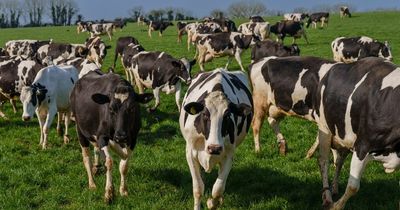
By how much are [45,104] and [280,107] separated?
5678 millimetres

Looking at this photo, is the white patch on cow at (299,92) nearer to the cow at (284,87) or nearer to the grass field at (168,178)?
the cow at (284,87)

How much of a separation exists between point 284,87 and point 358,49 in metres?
13.7

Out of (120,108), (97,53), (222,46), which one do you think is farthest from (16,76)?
(222,46)

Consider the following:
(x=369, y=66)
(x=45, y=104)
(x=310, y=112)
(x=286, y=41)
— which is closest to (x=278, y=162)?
(x=310, y=112)

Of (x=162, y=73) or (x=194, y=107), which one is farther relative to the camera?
(x=162, y=73)

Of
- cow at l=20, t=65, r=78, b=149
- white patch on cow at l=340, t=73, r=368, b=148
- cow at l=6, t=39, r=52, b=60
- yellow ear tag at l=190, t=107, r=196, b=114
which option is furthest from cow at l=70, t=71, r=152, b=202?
cow at l=6, t=39, r=52, b=60

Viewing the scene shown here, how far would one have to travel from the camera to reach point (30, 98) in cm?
1103

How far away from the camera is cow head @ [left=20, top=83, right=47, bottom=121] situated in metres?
11.0

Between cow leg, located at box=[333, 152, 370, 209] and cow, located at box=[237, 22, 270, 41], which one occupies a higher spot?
cow, located at box=[237, 22, 270, 41]

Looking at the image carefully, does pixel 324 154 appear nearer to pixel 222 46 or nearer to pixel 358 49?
pixel 358 49

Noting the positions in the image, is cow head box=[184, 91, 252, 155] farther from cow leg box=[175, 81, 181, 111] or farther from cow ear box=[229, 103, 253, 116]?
cow leg box=[175, 81, 181, 111]

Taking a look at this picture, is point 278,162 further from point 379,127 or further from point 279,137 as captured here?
point 379,127

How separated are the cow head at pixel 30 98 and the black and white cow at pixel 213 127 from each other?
524 centimetres

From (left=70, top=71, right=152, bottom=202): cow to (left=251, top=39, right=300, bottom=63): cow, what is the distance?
41.6 feet
